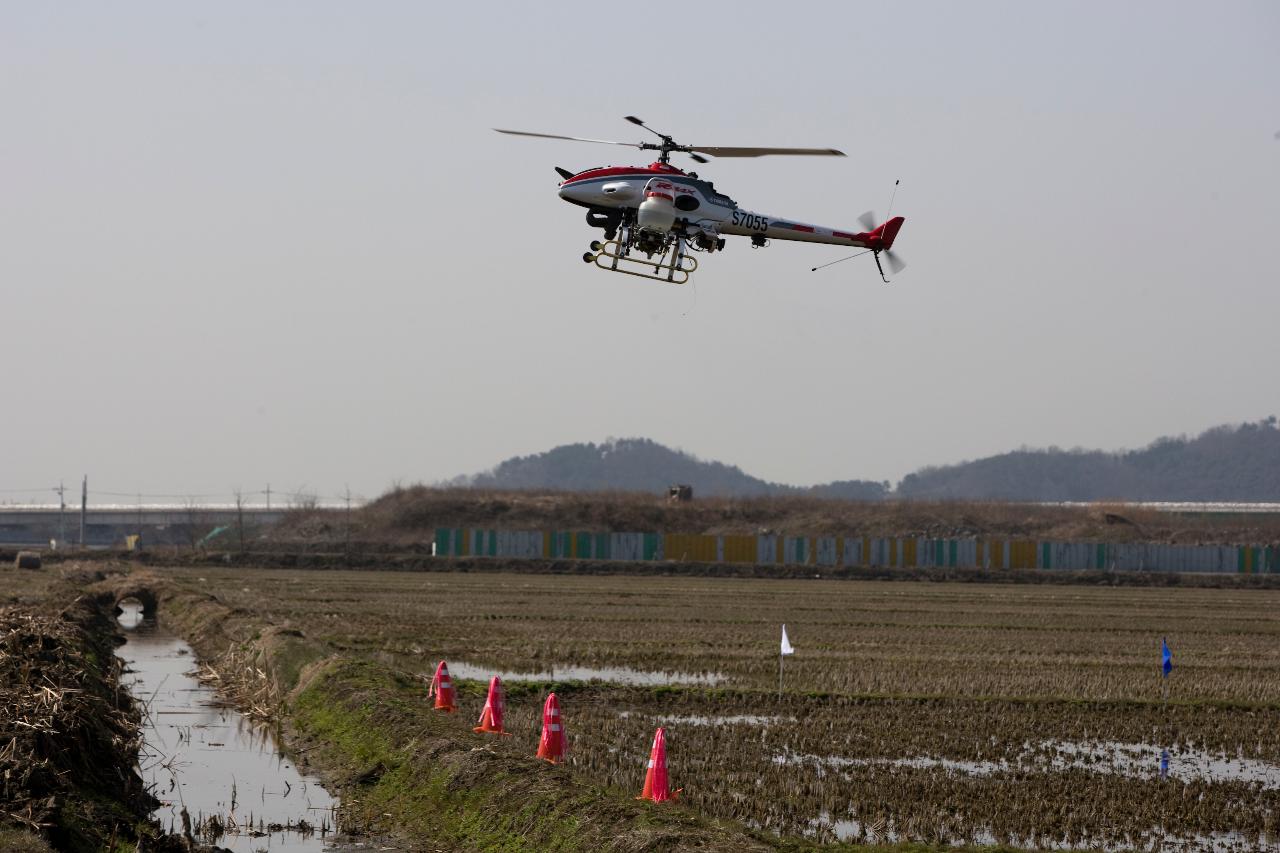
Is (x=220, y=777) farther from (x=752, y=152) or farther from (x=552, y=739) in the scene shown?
(x=752, y=152)

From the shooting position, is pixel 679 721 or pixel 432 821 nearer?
pixel 432 821

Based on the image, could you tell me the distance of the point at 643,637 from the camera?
113 feet

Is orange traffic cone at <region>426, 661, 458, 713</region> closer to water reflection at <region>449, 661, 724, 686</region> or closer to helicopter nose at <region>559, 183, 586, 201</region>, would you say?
water reflection at <region>449, 661, 724, 686</region>

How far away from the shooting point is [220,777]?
1684cm

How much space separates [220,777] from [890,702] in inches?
423

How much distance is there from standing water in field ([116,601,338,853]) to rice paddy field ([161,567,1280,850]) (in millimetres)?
2514

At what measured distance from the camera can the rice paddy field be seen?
48.9 feet

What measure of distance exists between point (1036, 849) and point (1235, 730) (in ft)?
32.0

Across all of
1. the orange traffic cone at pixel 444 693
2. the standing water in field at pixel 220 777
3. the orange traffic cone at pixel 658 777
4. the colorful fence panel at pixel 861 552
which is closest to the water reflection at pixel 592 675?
the standing water in field at pixel 220 777

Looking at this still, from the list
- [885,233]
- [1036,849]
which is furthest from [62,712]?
[885,233]

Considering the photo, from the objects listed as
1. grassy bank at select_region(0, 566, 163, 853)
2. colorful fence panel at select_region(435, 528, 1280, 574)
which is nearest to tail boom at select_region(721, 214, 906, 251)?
grassy bank at select_region(0, 566, 163, 853)

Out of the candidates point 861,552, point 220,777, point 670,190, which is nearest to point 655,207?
point 670,190

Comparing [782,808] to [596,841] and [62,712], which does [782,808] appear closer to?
[596,841]

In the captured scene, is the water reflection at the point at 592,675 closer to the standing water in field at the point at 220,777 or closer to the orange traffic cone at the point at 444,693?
the standing water in field at the point at 220,777
